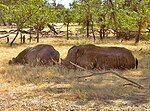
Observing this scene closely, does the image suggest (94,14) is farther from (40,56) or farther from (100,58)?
(100,58)

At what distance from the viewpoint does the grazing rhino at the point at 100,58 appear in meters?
9.20

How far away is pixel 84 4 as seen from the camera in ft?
70.8

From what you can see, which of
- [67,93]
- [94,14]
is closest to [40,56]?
[67,93]

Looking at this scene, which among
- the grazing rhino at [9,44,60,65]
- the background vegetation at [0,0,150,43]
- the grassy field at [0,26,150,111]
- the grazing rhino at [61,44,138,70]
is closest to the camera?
the grassy field at [0,26,150,111]

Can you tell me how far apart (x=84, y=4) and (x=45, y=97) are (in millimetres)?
16390

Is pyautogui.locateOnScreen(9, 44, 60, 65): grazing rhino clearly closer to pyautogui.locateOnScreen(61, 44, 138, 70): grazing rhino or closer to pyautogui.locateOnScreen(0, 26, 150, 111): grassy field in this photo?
pyautogui.locateOnScreen(61, 44, 138, 70): grazing rhino

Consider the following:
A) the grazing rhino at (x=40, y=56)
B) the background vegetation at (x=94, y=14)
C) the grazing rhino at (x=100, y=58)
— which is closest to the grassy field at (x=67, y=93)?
the grazing rhino at (x=100, y=58)

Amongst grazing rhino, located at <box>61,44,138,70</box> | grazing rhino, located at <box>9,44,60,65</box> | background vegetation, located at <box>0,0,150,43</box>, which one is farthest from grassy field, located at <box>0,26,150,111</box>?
background vegetation, located at <box>0,0,150,43</box>

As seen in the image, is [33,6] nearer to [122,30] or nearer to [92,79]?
[122,30]

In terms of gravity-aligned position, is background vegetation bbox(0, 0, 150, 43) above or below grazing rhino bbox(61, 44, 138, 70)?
above

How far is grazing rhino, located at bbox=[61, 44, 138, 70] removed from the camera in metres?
9.20

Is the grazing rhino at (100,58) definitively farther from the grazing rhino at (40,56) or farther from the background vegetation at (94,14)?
the background vegetation at (94,14)

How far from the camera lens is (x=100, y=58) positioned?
30.2 feet

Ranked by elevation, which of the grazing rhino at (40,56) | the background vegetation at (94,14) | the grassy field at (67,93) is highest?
the background vegetation at (94,14)
